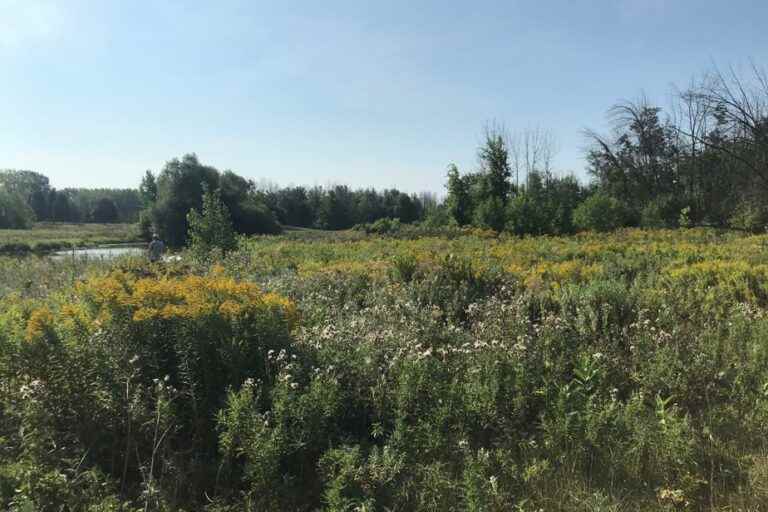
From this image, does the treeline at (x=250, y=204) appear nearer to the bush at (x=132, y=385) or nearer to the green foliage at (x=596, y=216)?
the green foliage at (x=596, y=216)

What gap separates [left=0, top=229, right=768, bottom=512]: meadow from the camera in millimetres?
2492

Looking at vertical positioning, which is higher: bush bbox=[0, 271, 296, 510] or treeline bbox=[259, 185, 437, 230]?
treeline bbox=[259, 185, 437, 230]

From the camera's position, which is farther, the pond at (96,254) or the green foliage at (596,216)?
the green foliage at (596,216)

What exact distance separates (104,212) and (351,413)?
93.4 meters

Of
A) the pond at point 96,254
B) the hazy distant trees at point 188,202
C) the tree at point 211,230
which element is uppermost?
the hazy distant trees at point 188,202

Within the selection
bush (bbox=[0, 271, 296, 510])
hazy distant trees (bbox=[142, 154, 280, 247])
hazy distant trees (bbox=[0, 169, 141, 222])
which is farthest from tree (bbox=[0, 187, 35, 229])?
bush (bbox=[0, 271, 296, 510])

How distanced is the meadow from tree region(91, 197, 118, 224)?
298 ft

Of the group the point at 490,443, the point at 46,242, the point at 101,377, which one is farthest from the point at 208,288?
the point at 46,242

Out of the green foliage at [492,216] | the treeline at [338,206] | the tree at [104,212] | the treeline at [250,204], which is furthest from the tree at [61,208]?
the green foliage at [492,216]

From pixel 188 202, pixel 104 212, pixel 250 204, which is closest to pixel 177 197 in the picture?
pixel 188 202

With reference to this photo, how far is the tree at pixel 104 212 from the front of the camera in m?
82.9

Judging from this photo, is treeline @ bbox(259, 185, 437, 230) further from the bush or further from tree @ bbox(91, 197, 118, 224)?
the bush

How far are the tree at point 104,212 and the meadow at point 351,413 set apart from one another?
90781mm

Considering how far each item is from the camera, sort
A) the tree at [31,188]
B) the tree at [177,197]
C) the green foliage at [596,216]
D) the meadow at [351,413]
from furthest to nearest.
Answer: the tree at [31,188], the tree at [177,197], the green foliage at [596,216], the meadow at [351,413]
